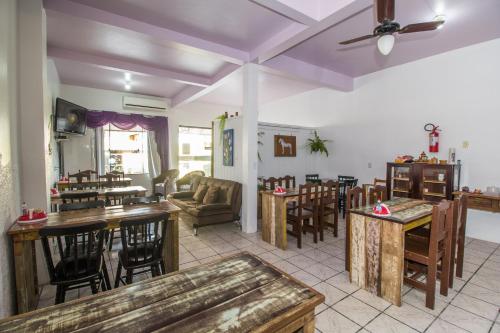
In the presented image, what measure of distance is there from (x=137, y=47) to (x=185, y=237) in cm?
332

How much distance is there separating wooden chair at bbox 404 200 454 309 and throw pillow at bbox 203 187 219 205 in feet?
10.0

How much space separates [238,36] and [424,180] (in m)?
3.90

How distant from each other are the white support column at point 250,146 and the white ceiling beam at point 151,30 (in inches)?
13.6

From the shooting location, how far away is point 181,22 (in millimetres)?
3324

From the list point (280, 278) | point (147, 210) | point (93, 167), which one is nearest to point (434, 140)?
point (280, 278)

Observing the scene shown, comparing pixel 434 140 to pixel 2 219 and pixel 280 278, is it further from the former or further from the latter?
pixel 2 219

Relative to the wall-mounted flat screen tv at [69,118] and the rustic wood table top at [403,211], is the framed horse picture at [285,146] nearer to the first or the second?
the rustic wood table top at [403,211]

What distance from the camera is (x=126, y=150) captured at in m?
7.13

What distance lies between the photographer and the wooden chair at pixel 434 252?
2.15 m

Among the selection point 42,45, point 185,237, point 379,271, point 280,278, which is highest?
point 42,45

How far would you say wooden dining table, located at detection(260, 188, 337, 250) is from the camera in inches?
138

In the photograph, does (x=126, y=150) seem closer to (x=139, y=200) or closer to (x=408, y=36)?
(x=139, y=200)

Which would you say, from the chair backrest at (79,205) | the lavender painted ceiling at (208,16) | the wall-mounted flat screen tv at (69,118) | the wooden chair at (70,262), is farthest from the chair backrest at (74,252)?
the wall-mounted flat screen tv at (69,118)

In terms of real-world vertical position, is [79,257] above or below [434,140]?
below
